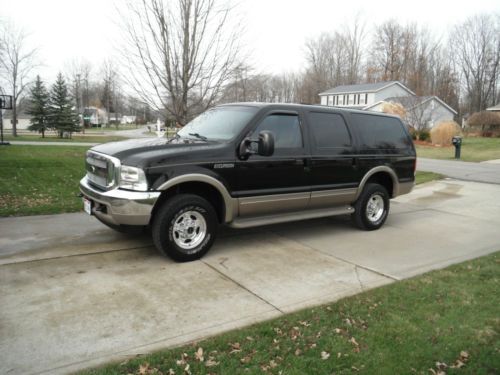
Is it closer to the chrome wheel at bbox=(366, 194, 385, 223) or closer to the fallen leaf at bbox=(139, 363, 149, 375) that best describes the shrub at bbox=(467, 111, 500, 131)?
the chrome wheel at bbox=(366, 194, 385, 223)

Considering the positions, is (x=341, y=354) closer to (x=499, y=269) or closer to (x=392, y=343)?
(x=392, y=343)

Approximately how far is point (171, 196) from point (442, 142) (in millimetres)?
29070

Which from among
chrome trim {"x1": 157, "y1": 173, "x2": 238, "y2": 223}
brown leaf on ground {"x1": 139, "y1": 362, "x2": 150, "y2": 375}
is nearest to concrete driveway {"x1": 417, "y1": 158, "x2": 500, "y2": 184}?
chrome trim {"x1": 157, "y1": 173, "x2": 238, "y2": 223}

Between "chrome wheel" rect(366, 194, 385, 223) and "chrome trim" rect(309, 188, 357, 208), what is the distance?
533 millimetres

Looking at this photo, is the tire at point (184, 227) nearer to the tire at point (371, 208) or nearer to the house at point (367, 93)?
the tire at point (371, 208)

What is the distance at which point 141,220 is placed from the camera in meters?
4.96

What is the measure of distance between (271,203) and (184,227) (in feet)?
4.18

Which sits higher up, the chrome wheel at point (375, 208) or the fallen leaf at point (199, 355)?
the chrome wheel at point (375, 208)

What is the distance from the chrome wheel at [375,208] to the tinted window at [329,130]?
1.21 m

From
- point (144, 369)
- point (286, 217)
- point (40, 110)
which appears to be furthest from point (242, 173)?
point (40, 110)

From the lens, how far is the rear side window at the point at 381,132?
7.00 m

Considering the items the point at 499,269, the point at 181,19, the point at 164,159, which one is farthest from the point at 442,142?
the point at 164,159

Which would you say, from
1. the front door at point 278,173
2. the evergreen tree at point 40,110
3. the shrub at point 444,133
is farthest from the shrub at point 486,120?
the front door at point 278,173

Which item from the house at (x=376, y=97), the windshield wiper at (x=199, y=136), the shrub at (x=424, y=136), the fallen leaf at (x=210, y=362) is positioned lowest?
the fallen leaf at (x=210, y=362)
